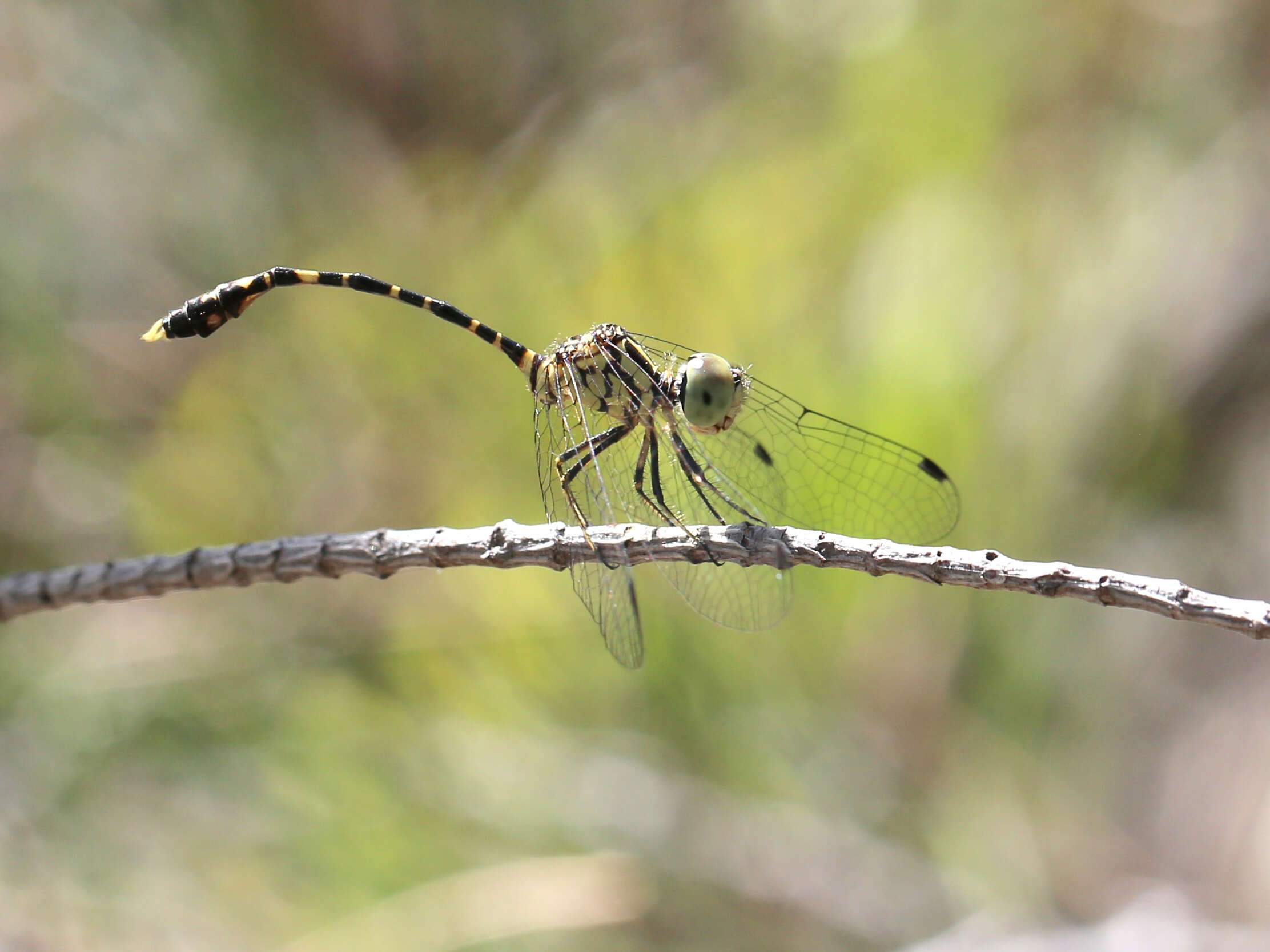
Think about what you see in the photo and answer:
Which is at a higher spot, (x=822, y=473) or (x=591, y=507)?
(x=822, y=473)

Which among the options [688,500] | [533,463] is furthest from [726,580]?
[533,463]

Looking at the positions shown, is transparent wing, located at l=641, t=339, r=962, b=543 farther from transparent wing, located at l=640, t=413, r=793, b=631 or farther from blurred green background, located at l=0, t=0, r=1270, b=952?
blurred green background, located at l=0, t=0, r=1270, b=952

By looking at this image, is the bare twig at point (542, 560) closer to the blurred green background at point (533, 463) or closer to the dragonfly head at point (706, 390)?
the dragonfly head at point (706, 390)

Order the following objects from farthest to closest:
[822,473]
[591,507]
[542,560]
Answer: [822,473] → [591,507] → [542,560]

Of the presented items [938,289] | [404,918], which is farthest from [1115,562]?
[404,918]

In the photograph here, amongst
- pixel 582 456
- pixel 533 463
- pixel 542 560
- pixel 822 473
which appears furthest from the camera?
pixel 533 463

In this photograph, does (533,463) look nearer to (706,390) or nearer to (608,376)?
(608,376)
